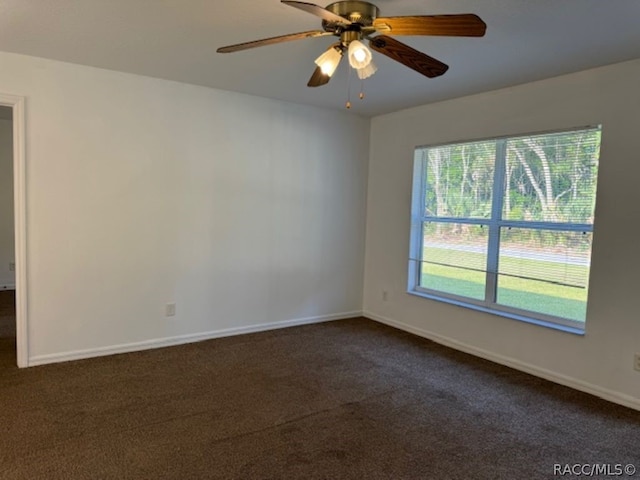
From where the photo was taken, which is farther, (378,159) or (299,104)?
(378,159)

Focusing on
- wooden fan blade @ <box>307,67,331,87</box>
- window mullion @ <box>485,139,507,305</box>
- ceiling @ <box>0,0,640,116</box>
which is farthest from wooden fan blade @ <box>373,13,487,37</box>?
window mullion @ <box>485,139,507,305</box>

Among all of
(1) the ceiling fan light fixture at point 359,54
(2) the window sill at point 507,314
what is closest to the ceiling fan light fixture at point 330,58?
(1) the ceiling fan light fixture at point 359,54

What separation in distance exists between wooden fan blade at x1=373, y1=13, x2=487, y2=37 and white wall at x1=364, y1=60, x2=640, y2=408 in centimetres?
182

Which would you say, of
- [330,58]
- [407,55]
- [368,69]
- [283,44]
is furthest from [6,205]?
[407,55]

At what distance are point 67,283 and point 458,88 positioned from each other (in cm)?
356

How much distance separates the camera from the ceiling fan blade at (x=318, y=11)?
1.66 meters

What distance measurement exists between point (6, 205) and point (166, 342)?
12.6ft

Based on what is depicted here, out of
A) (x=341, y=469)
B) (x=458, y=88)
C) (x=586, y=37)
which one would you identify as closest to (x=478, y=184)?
(x=458, y=88)

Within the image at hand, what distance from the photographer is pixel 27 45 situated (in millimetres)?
2943

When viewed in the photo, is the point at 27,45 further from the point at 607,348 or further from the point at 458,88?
the point at 607,348

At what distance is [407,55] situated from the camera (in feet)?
6.98

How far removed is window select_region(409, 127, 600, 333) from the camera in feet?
10.8

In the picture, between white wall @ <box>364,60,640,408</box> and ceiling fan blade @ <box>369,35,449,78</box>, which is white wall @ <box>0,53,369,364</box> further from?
ceiling fan blade @ <box>369,35,449,78</box>

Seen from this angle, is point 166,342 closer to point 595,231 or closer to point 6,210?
point 595,231
